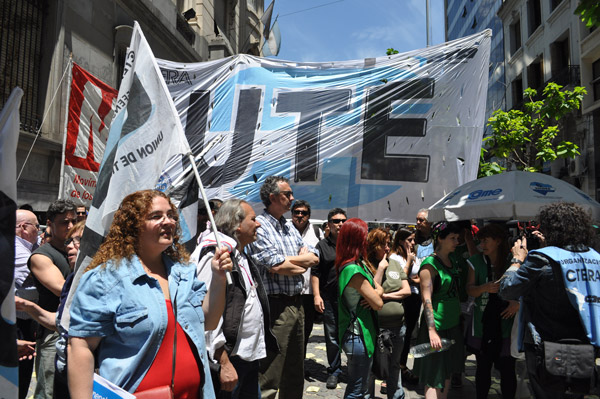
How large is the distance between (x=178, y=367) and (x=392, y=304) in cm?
286

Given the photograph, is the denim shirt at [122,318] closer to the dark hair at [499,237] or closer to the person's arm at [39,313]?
the person's arm at [39,313]

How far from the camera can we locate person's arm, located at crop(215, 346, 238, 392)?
274 cm

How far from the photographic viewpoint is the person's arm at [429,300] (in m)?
3.94

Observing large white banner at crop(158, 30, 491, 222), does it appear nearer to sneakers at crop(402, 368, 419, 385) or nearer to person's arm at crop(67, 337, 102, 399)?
sneakers at crop(402, 368, 419, 385)

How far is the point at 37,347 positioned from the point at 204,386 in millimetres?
1972

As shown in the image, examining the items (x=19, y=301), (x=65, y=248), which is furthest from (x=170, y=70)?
(x=19, y=301)

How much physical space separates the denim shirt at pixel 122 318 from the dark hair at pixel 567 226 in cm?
265

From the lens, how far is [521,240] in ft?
14.3

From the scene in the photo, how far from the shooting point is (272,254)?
382 centimetres

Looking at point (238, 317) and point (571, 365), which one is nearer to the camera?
point (238, 317)

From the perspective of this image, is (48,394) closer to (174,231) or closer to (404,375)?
(174,231)

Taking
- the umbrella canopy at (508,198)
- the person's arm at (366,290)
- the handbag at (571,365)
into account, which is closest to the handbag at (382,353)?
the person's arm at (366,290)

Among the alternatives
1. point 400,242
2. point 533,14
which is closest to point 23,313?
point 400,242

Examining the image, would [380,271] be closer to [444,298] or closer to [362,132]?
[444,298]
